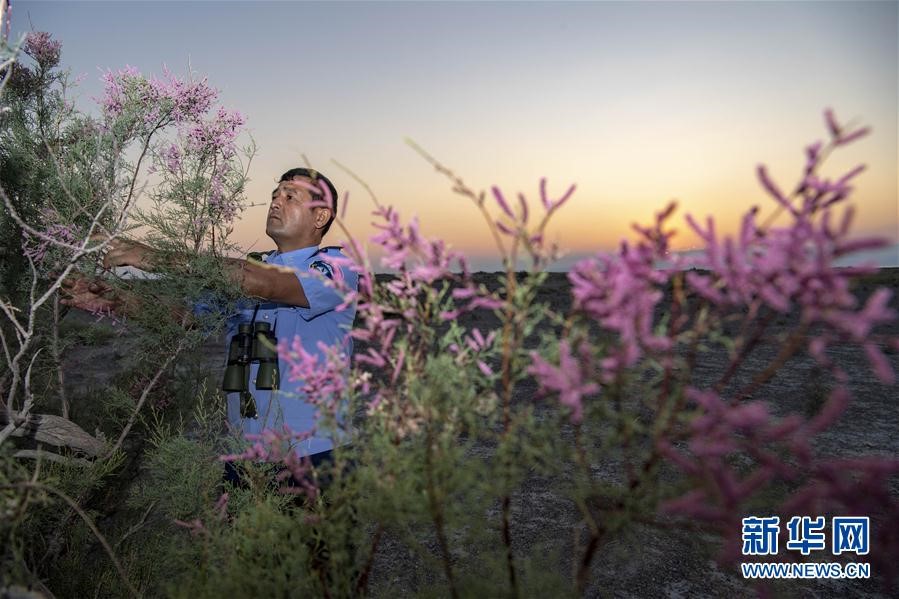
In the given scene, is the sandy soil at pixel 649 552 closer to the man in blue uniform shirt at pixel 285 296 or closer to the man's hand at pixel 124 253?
the man in blue uniform shirt at pixel 285 296

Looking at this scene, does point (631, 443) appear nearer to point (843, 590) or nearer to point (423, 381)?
point (423, 381)

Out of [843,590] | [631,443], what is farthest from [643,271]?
[843,590]

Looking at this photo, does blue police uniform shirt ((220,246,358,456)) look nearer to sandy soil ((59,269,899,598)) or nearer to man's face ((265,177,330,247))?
man's face ((265,177,330,247))

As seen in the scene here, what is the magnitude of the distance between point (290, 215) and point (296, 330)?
33.8 inches

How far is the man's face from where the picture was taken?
3961mm

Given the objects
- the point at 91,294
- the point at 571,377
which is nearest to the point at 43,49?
the point at 91,294

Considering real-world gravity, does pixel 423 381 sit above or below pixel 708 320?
below

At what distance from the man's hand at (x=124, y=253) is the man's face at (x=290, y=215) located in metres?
0.91

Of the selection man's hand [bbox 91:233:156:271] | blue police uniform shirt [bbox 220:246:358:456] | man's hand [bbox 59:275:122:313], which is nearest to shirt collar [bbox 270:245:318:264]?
blue police uniform shirt [bbox 220:246:358:456]

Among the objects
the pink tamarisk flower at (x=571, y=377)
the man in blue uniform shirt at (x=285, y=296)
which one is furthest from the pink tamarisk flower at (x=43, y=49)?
the pink tamarisk flower at (x=571, y=377)

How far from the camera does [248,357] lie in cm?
345

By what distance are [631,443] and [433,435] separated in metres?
0.49

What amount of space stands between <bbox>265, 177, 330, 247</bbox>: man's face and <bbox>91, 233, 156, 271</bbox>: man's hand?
912 millimetres

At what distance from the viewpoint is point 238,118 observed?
13.0 ft
